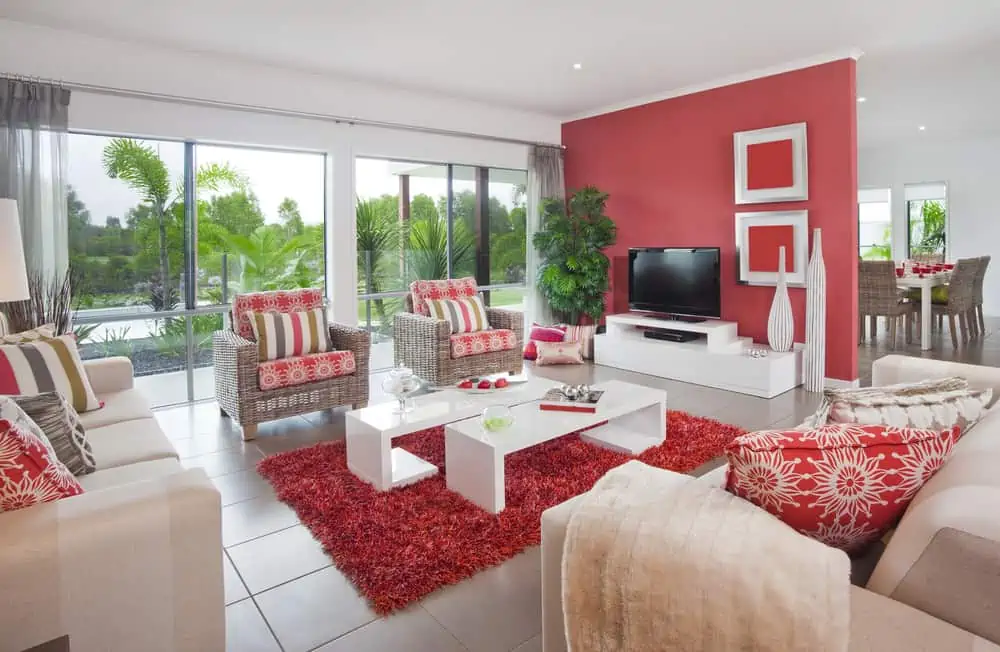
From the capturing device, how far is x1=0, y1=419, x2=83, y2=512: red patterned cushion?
1.42 metres

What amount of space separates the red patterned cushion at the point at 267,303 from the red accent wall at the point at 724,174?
→ 3278 mm

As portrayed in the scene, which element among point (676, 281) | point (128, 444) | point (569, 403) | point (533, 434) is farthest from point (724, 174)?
point (128, 444)

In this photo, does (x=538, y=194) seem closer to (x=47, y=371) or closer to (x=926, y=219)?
(x=47, y=371)

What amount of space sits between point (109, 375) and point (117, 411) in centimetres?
52

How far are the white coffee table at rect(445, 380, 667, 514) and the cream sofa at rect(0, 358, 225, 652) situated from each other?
1317mm

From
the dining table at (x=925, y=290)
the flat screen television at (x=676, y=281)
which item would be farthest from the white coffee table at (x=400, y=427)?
the dining table at (x=925, y=290)

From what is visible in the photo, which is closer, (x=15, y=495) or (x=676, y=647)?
(x=676, y=647)

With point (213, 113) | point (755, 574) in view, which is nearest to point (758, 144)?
point (213, 113)

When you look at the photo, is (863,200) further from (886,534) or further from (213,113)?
(886,534)

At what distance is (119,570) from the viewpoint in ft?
4.62

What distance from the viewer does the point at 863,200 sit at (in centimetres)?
1045

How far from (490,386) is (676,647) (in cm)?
251

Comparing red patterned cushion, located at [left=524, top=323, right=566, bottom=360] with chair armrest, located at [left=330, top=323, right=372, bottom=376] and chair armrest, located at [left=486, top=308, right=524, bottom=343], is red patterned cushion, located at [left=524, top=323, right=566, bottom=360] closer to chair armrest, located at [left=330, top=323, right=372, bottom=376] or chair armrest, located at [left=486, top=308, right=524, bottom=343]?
chair armrest, located at [left=486, top=308, right=524, bottom=343]

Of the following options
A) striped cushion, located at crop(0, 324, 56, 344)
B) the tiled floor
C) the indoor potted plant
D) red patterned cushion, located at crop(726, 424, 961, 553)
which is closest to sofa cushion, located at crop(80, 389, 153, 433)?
striped cushion, located at crop(0, 324, 56, 344)
